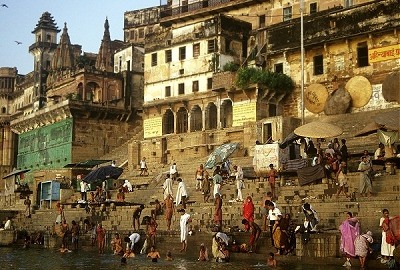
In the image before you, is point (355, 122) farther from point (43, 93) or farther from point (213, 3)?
point (43, 93)

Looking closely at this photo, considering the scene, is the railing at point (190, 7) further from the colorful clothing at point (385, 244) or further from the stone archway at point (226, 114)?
the colorful clothing at point (385, 244)

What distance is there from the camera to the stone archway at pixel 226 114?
117 feet

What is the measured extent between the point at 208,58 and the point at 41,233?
16291 millimetres

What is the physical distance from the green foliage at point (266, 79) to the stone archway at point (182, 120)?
6.00 metres

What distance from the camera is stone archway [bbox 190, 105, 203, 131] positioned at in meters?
37.4

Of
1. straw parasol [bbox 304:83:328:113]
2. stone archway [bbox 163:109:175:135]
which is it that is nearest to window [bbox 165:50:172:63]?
stone archway [bbox 163:109:175:135]

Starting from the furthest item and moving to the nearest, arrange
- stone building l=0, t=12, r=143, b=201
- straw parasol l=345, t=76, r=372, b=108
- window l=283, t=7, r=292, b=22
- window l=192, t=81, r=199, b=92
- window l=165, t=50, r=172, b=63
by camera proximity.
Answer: stone building l=0, t=12, r=143, b=201 < window l=165, t=50, r=172, b=63 < window l=192, t=81, r=199, b=92 < window l=283, t=7, r=292, b=22 < straw parasol l=345, t=76, r=372, b=108

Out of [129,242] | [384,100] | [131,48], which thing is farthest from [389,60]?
[131,48]

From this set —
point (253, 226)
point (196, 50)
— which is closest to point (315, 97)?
point (196, 50)

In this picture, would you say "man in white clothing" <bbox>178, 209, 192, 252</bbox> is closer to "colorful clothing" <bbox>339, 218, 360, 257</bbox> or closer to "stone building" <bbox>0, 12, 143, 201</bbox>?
"colorful clothing" <bbox>339, 218, 360, 257</bbox>

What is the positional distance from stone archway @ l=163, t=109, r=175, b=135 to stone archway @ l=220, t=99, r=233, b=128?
426 centimetres

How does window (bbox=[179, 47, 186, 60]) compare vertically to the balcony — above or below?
below

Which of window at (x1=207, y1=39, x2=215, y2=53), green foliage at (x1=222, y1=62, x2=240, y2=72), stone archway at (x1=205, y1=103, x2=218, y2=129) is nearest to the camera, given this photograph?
green foliage at (x1=222, y1=62, x2=240, y2=72)

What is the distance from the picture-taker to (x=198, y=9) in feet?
145
